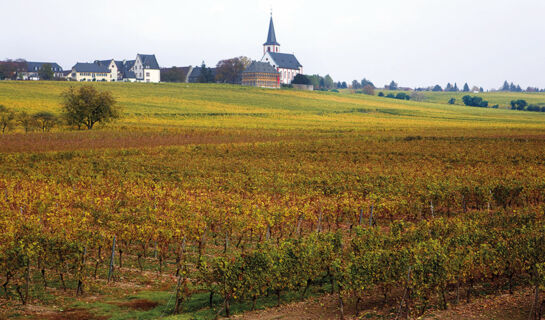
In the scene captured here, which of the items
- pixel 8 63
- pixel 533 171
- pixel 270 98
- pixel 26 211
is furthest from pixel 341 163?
pixel 8 63

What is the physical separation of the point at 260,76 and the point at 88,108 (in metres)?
119

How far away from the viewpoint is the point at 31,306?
56.8ft

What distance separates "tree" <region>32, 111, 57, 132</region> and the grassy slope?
9.05m

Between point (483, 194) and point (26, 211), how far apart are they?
2574 cm

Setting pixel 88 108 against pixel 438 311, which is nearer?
pixel 438 311

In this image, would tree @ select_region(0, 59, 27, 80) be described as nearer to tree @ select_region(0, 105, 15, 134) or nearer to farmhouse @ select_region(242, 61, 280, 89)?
farmhouse @ select_region(242, 61, 280, 89)

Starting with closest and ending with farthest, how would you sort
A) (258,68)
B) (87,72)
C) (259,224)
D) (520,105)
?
(259,224), (520,105), (258,68), (87,72)

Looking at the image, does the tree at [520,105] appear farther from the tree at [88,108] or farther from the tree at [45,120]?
the tree at [45,120]

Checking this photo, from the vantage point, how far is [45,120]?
77312mm

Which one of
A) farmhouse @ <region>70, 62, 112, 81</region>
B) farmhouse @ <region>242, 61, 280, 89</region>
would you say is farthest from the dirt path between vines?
farmhouse @ <region>70, 62, 112, 81</region>

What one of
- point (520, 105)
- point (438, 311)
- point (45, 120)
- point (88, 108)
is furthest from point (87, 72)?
point (438, 311)

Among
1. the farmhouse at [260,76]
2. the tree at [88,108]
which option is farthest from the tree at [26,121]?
the farmhouse at [260,76]

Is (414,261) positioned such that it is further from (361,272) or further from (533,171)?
(533,171)

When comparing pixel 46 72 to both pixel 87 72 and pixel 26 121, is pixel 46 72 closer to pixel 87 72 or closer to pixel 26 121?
pixel 87 72
